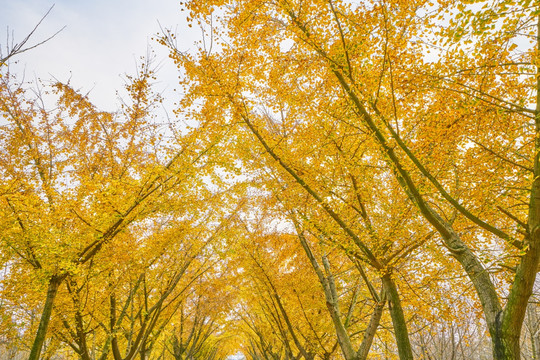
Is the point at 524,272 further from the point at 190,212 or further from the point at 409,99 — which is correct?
the point at 190,212

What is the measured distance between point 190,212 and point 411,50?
222 inches

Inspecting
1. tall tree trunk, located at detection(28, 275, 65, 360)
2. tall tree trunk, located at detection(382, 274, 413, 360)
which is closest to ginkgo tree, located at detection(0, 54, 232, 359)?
tall tree trunk, located at detection(28, 275, 65, 360)

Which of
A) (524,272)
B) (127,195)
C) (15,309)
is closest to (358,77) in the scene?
(524,272)

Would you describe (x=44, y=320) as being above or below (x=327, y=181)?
below

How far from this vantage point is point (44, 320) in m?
5.59

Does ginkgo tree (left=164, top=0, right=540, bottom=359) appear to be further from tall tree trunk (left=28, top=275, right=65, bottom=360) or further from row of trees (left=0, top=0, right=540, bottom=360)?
tall tree trunk (left=28, top=275, right=65, bottom=360)

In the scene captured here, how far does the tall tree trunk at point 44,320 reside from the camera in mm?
5465

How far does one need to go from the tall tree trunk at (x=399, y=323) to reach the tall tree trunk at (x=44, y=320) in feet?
20.6

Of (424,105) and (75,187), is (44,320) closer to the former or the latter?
(75,187)

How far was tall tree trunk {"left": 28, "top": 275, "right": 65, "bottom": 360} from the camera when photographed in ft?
17.9

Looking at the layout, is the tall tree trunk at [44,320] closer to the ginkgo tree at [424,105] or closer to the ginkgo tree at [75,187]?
the ginkgo tree at [75,187]

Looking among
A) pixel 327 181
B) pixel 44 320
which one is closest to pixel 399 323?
pixel 327 181

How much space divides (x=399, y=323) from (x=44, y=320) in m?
6.66

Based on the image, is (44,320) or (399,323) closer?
(399,323)
